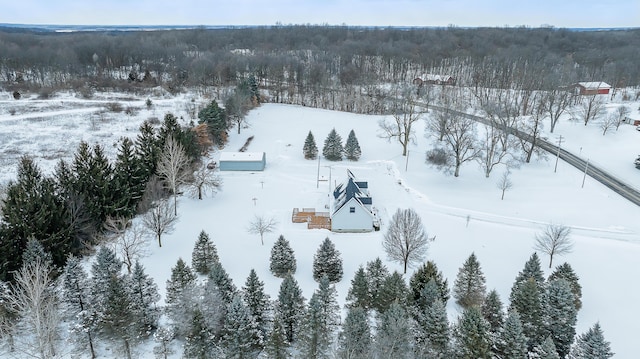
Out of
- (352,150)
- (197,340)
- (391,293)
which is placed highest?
(352,150)

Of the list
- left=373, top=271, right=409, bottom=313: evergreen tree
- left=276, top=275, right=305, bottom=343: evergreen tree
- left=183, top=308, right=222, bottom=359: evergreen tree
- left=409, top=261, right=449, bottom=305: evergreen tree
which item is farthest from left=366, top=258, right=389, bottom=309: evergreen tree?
left=183, top=308, right=222, bottom=359: evergreen tree

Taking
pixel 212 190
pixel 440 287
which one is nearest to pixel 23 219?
pixel 212 190

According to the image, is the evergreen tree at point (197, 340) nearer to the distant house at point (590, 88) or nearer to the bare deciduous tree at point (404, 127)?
the bare deciduous tree at point (404, 127)

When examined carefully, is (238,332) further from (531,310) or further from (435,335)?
(531,310)

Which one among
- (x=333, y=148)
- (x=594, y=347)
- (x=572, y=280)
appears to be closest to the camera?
(x=594, y=347)

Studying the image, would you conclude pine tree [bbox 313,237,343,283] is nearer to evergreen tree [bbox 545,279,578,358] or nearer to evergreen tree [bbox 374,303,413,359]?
evergreen tree [bbox 374,303,413,359]

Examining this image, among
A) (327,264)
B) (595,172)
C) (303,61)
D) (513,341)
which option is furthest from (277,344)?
(303,61)
